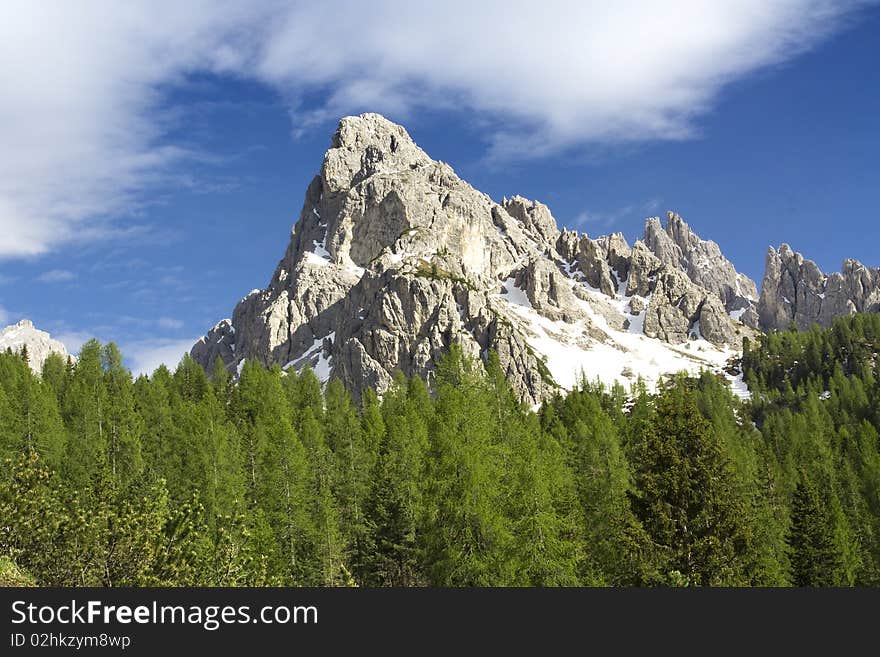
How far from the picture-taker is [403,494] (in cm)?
5628

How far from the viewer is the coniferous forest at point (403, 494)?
26578mm

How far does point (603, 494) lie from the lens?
5206 centimetres

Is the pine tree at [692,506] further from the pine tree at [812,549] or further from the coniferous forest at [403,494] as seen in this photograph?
the pine tree at [812,549]


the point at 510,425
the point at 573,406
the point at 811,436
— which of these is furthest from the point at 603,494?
the point at 811,436

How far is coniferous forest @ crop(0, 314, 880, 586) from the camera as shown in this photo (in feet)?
87.2

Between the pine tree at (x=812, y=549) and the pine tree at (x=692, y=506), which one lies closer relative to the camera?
the pine tree at (x=692, y=506)

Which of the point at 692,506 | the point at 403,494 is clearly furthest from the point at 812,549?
the point at 403,494

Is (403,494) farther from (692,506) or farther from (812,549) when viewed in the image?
(812,549)

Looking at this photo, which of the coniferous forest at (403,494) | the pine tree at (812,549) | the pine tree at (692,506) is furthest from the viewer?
the pine tree at (812,549)

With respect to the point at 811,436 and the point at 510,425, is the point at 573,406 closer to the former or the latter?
the point at 811,436

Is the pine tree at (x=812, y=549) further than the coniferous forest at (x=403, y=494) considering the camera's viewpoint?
Yes

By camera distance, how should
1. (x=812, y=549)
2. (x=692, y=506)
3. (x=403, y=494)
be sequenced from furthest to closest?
1. (x=812, y=549)
2. (x=403, y=494)
3. (x=692, y=506)

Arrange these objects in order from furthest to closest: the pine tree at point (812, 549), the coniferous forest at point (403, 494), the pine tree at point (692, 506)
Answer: the pine tree at point (812, 549) < the pine tree at point (692, 506) < the coniferous forest at point (403, 494)

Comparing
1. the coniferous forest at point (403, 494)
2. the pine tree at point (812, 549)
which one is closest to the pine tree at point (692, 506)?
the coniferous forest at point (403, 494)
